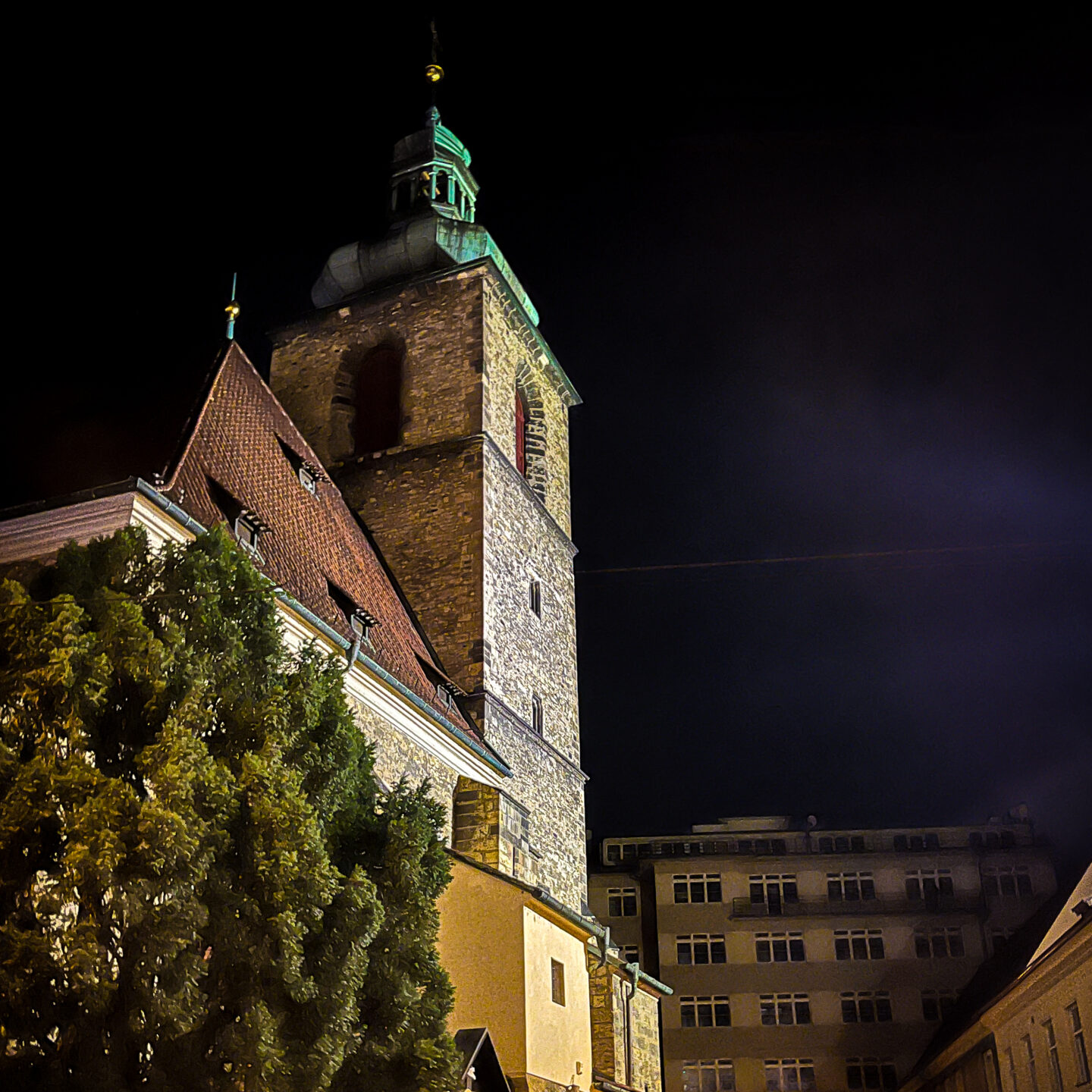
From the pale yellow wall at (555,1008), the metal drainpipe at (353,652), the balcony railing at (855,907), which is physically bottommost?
the pale yellow wall at (555,1008)

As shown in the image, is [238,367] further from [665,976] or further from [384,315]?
[665,976]

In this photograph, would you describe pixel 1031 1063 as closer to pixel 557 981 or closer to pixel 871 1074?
pixel 557 981

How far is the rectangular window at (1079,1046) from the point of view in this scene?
1894cm

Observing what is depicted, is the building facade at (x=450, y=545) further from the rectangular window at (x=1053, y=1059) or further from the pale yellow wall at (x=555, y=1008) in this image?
the rectangular window at (x=1053, y=1059)

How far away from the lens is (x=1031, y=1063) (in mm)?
22094

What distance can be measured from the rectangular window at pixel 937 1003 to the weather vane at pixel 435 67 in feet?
91.6

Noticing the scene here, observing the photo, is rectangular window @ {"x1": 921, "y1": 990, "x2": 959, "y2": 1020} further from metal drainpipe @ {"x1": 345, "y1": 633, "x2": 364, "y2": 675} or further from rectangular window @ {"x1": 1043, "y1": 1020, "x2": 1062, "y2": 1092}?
metal drainpipe @ {"x1": 345, "y1": 633, "x2": 364, "y2": 675}

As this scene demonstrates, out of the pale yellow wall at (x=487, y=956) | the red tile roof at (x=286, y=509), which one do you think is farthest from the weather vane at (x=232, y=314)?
the pale yellow wall at (x=487, y=956)

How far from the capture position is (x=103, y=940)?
677cm

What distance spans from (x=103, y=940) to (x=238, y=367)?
11.2 m

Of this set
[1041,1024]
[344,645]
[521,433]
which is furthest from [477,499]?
[1041,1024]

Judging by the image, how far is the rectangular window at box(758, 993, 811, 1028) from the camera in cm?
3649

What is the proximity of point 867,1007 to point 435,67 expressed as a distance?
91.0 ft

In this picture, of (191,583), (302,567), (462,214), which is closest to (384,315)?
(462,214)
